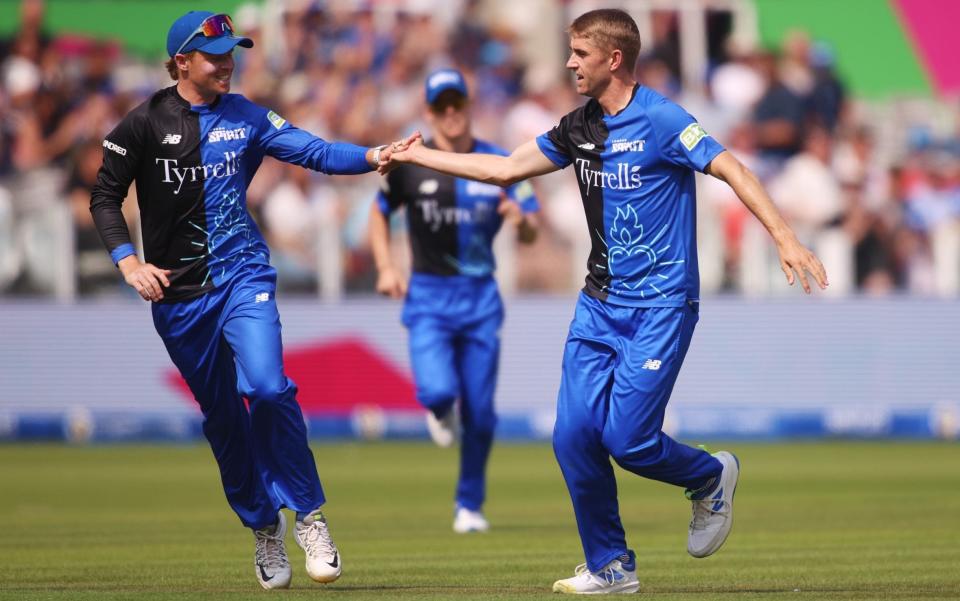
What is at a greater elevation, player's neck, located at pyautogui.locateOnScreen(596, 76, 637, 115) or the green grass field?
player's neck, located at pyautogui.locateOnScreen(596, 76, 637, 115)

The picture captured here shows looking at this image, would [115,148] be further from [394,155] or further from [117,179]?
[394,155]

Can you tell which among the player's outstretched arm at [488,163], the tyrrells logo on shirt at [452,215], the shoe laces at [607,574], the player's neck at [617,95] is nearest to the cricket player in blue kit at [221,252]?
the player's outstretched arm at [488,163]

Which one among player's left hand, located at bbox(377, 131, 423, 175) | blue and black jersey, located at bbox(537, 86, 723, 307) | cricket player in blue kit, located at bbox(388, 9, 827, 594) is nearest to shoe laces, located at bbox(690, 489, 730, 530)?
cricket player in blue kit, located at bbox(388, 9, 827, 594)

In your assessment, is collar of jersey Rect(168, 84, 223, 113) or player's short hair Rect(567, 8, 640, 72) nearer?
player's short hair Rect(567, 8, 640, 72)

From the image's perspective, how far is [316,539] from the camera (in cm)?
783

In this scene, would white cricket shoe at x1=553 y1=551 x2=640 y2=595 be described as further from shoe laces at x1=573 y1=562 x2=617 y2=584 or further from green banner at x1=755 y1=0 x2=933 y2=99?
green banner at x1=755 y1=0 x2=933 y2=99

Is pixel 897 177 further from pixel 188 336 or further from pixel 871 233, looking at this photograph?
pixel 188 336

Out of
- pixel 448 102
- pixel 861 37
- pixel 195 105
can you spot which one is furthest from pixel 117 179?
pixel 861 37

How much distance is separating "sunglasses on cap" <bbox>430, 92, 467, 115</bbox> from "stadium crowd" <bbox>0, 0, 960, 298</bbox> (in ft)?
34.6

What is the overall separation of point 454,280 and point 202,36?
4.66 meters

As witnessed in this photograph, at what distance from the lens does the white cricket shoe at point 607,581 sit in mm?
7520

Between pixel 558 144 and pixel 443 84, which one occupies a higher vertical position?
pixel 443 84

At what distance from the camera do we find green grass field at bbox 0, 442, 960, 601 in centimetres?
790

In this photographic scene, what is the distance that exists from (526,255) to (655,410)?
16091 mm
